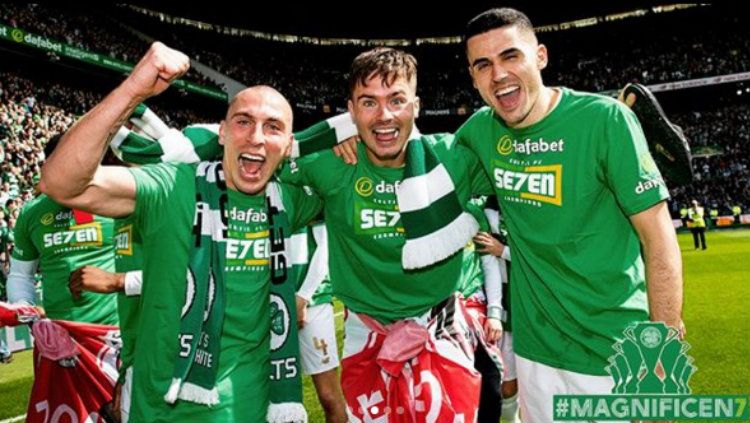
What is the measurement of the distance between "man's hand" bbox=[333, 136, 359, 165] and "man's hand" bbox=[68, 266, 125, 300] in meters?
1.25

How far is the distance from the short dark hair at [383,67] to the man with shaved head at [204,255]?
1.46 ft

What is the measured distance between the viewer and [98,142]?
2.10m

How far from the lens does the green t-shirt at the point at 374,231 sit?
9.58 feet

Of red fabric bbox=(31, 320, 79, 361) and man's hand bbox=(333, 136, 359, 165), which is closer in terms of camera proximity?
man's hand bbox=(333, 136, 359, 165)

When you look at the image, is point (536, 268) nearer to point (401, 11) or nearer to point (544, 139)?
point (544, 139)

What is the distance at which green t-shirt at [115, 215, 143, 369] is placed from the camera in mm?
3172

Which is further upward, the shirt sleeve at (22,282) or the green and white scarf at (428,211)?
the green and white scarf at (428,211)

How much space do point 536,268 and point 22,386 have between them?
22.4 feet

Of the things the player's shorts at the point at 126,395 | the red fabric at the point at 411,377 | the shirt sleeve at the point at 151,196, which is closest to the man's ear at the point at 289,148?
the shirt sleeve at the point at 151,196

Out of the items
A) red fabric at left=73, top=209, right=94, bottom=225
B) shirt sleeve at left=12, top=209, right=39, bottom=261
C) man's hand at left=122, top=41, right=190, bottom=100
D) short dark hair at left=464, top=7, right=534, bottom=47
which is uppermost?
short dark hair at left=464, top=7, right=534, bottom=47

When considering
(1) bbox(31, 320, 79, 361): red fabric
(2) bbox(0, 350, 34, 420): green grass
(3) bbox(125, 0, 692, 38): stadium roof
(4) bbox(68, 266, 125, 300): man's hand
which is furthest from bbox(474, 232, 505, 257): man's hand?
(3) bbox(125, 0, 692, 38): stadium roof

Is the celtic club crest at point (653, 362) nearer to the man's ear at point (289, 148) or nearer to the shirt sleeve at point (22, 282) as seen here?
the man's ear at point (289, 148)

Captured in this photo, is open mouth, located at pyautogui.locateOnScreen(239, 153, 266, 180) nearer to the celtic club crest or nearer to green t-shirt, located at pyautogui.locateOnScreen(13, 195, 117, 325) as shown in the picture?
the celtic club crest

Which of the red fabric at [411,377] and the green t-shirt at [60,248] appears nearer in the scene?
the red fabric at [411,377]
